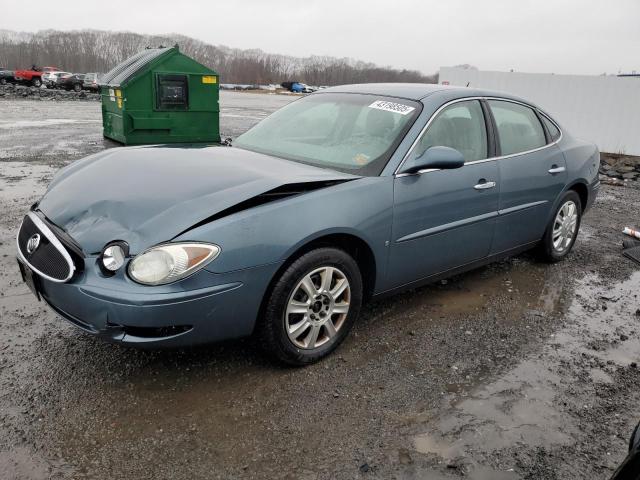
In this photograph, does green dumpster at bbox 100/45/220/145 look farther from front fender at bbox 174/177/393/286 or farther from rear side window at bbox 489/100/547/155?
front fender at bbox 174/177/393/286

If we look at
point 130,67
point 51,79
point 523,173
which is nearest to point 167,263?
point 523,173

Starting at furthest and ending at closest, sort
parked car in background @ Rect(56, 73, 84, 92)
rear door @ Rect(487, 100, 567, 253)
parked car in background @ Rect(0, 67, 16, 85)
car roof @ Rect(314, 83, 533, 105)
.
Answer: parked car in background @ Rect(0, 67, 16, 85) < parked car in background @ Rect(56, 73, 84, 92) < rear door @ Rect(487, 100, 567, 253) < car roof @ Rect(314, 83, 533, 105)

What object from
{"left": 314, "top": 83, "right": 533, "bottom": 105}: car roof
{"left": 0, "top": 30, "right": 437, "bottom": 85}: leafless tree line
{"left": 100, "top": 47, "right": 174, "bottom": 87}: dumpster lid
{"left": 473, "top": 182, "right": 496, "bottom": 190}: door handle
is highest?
{"left": 0, "top": 30, "right": 437, "bottom": 85}: leafless tree line

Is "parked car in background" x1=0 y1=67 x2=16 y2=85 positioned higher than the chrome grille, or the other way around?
"parked car in background" x1=0 y1=67 x2=16 y2=85

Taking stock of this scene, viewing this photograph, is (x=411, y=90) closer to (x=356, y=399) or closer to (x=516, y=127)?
(x=516, y=127)

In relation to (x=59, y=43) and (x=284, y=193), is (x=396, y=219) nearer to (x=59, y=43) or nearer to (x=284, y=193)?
(x=284, y=193)

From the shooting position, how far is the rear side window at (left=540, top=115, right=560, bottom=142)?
483 cm

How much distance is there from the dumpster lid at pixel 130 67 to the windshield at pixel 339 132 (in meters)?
7.40

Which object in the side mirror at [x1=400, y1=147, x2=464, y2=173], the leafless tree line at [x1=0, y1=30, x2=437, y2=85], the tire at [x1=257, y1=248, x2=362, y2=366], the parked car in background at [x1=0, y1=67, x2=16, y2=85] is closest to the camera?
the tire at [x1=257, y1=248, x2=362, y2=366]

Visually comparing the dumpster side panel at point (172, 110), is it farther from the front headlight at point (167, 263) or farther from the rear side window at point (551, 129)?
the front headlight at point (167, 263)

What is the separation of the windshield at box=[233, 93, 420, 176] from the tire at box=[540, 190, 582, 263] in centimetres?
212

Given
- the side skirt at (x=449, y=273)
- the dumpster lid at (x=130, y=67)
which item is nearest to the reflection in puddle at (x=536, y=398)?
the side skirt at (x=449, y=273)

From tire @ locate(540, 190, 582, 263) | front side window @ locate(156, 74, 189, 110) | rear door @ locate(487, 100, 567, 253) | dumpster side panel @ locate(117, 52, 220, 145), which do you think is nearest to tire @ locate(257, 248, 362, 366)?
rear door @ locate(487, 100, 567, 253)

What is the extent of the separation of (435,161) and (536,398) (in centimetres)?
152
